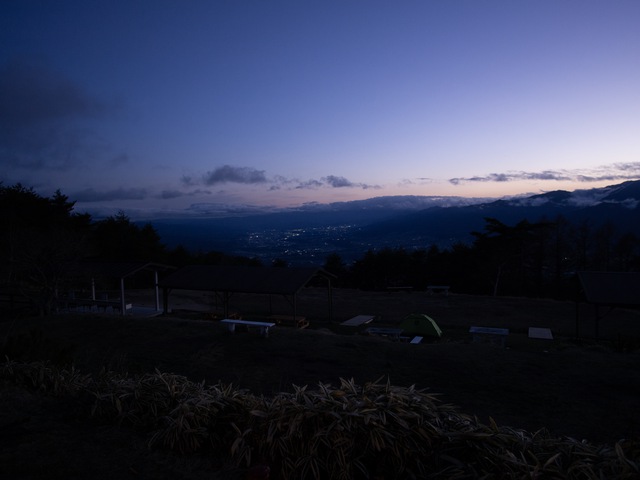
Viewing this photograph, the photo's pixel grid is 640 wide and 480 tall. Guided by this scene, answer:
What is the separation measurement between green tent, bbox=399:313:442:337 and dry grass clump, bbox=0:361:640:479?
566 inches

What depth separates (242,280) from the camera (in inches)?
815

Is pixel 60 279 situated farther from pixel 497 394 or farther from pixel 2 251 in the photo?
pixel 497 394

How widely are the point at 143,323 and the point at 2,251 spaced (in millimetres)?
9726

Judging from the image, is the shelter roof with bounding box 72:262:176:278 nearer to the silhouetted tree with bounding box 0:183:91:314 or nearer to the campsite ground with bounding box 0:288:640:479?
the silhouetted tree with bounding box 0:183:91:314

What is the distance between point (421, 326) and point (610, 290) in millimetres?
7264

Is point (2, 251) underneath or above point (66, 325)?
above

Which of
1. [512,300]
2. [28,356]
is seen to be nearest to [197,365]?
[28,356]

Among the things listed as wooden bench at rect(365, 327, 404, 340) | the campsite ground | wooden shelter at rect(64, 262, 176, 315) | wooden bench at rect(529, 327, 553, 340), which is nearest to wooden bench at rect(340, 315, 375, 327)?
the campsite ground

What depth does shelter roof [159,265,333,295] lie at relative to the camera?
19391 millimetres

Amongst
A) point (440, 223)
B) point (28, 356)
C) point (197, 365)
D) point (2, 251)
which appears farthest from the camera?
point (440, 223)

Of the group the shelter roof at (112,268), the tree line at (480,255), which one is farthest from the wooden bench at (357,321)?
the tree line at (480,255)

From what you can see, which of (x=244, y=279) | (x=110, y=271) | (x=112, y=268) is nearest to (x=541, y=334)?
(x=244, y=279)

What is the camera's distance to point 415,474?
3.39 meters

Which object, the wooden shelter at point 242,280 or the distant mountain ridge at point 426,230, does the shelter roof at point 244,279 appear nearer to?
the wooden shelter at point 242,280
